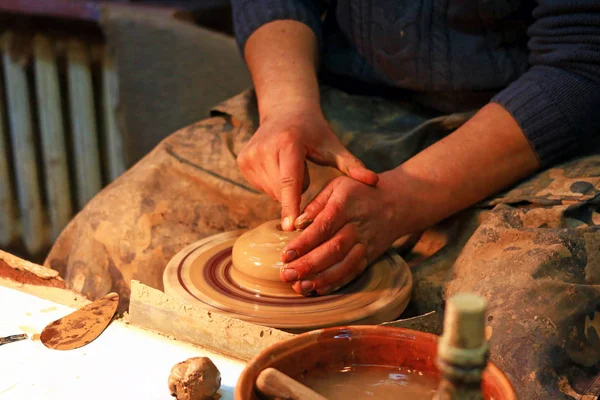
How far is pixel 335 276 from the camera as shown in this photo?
4.67 feet

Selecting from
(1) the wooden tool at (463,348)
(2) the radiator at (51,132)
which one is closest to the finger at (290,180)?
(1) the wooden tool at (463,348)

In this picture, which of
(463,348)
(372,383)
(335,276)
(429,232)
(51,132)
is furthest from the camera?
(51,132)

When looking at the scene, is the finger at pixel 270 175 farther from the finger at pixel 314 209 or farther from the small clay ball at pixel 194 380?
the small clay ball at pixel 194 380

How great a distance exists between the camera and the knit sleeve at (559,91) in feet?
5.17

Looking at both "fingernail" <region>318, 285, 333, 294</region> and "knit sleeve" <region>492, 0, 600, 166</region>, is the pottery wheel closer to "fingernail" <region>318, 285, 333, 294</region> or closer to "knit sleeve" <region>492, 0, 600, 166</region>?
"fingernail" <region>318, 285, 333, 294</region>

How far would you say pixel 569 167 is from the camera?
1587 mm

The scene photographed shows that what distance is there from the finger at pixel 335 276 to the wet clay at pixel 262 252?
6cm

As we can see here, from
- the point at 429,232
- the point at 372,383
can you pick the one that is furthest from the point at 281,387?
the point at 429,232

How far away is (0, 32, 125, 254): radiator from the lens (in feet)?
10.4

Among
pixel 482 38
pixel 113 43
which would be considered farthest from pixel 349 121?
pixel 113 43

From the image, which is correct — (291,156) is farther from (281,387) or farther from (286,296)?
(281,387)

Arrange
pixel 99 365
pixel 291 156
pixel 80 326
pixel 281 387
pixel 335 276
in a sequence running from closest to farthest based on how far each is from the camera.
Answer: pixel 281 387 < pixel 99 365 < pixel 80 326 < pixel 335 276 < pixel 291 156

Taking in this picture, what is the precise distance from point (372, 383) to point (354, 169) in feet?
2.09

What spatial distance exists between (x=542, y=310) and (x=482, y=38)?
77 cm
